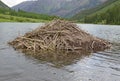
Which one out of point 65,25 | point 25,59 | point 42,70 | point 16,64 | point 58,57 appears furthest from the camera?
point 65,25

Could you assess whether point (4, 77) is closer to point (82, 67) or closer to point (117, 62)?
point (82, 67)

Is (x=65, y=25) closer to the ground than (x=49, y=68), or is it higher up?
higher up

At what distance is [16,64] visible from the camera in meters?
22.3

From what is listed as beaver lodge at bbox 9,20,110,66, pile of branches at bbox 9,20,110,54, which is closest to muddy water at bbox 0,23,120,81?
beaver lodge at bbox 9,20,110,66

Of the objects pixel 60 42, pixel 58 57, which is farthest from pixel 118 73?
pixel 60 42

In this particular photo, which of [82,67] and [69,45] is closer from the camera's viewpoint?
[82,67]

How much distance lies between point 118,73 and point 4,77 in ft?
28.8

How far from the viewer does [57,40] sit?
32344 mm

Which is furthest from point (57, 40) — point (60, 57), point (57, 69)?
point (57, 69)

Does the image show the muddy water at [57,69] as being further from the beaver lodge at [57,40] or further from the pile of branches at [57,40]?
the pile of branches at [57,40]

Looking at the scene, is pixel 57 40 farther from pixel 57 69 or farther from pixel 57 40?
pixel 57 69

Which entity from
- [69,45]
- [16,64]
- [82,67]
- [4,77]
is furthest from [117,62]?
[4,77]

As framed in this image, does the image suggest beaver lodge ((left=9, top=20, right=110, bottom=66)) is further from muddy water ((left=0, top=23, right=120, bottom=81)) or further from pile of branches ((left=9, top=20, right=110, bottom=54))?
muddy water ((left=0, top=23, right=120, bottom=81))

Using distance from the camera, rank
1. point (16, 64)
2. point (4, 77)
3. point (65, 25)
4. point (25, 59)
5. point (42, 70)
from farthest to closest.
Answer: point (65, 25), point (25, 59), point (16, 64), point (42, 70), point (4, 77)
